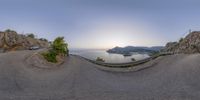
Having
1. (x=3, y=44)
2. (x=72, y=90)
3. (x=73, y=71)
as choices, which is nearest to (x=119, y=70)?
(x=73, y=71)

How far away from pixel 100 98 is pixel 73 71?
9.05 meters

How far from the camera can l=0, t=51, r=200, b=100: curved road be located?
17.6m

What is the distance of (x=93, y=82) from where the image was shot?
869 inches

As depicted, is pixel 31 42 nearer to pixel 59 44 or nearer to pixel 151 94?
pixel 59 44

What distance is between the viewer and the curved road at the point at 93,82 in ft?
57.6

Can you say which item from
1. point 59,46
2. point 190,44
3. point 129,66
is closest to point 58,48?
point 59,46

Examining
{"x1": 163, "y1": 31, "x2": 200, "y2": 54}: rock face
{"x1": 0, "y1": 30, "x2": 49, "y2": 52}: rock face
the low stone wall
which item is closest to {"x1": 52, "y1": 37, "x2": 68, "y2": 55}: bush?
the low stone wall

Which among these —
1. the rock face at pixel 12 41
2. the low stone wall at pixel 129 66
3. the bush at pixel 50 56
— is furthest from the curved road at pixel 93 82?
the rock face at pixel 12 41

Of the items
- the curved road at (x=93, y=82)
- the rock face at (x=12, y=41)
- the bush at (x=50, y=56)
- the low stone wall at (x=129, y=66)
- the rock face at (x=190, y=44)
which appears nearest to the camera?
the curved road at (x=93, y=82)

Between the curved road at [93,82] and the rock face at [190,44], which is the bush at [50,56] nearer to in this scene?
the curved road at [93,82]

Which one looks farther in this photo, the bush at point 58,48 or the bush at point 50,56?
the bush at point 58,48

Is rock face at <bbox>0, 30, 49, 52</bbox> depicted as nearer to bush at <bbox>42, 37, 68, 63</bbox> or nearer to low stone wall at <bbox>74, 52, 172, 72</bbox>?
bush at <bbox>42, 37, 68, 63</bbox>

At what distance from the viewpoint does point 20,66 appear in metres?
25.2

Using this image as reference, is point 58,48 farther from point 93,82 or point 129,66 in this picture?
point 93,82
